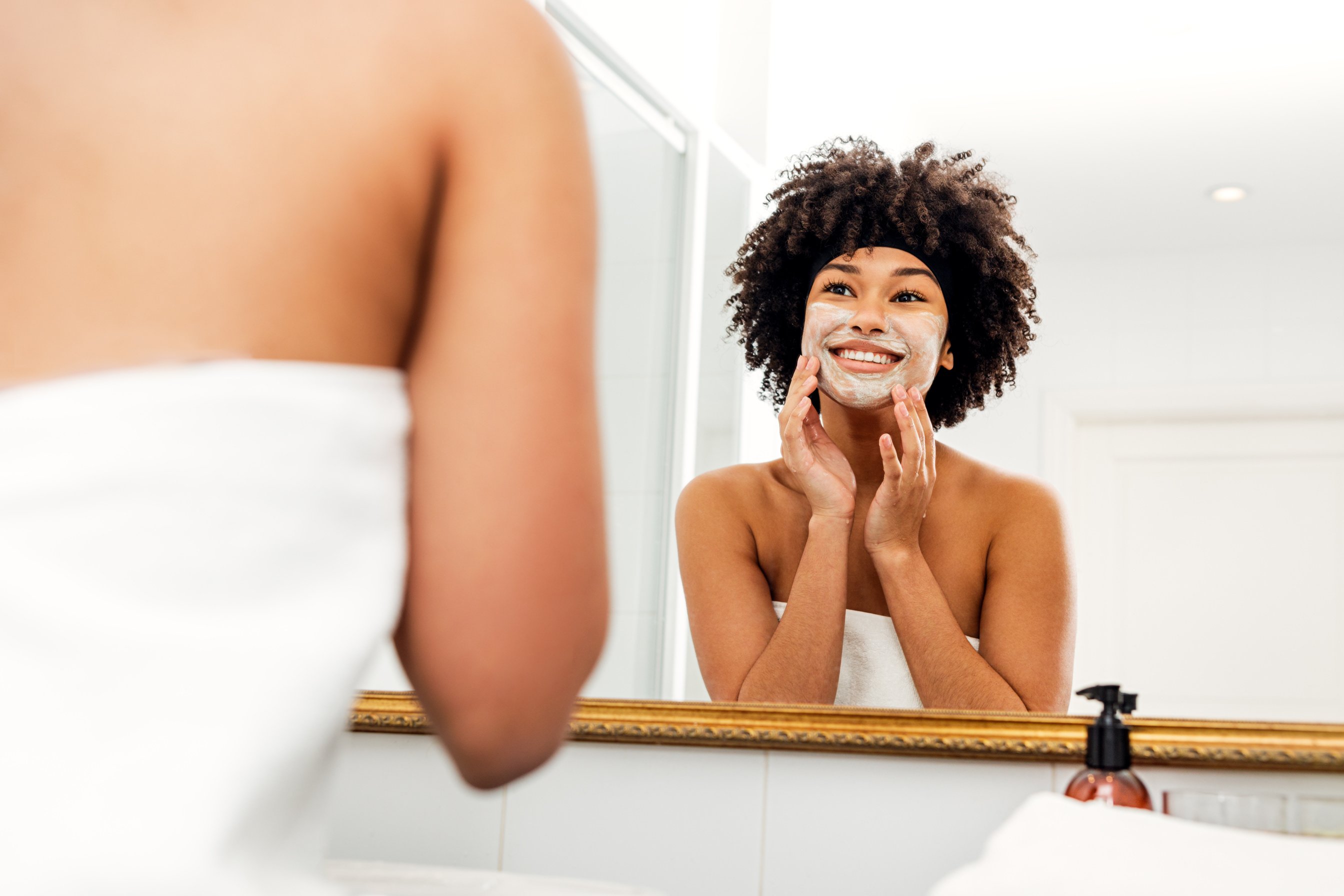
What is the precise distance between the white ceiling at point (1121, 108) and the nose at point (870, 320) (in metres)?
0.12

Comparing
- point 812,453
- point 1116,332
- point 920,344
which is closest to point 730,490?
point 812,453

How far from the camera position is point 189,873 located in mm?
286

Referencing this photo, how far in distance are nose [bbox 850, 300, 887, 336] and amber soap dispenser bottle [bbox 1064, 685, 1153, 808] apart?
0.29 metres

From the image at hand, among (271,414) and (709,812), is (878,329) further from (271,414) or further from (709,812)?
(271,414)

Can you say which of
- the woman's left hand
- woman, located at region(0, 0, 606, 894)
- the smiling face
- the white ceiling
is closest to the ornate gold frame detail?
the woman's left hand

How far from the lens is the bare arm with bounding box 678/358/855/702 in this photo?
0.80 meters

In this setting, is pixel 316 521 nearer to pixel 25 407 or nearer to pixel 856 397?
pixel 25 407

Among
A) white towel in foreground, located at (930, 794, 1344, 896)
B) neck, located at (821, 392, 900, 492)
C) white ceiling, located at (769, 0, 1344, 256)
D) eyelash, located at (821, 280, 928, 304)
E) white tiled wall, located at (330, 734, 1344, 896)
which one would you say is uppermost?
white ceiling, located at (769, 0, 1344, 256)

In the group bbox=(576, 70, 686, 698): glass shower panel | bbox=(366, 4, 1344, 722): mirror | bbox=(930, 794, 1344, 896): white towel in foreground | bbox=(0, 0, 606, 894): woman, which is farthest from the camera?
bbox=(576, 70, 686, 698): glass shower panel

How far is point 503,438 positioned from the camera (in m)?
0.33

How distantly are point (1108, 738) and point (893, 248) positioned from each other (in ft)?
1.21

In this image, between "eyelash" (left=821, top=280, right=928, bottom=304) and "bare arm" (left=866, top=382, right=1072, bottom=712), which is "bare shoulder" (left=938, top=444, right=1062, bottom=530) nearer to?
"bare arm" (left=866, top=382, right=1072, bottom=712)

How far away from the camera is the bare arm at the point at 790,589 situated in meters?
0.80

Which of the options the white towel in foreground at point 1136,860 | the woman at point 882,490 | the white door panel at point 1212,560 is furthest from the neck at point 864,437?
the white towel in foreground at point 1136,860
